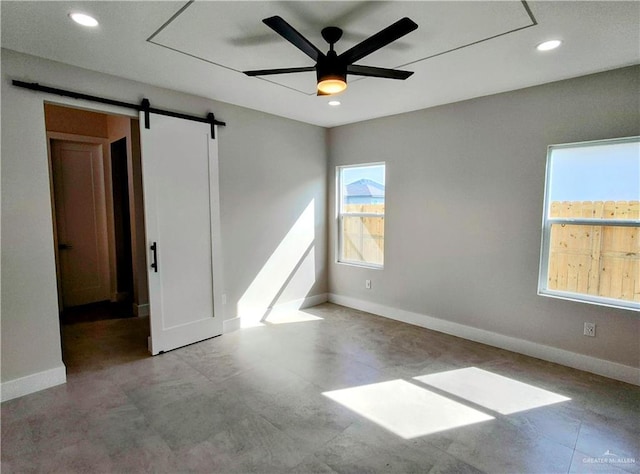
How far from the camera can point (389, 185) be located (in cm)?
445

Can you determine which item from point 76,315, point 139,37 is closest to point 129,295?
point 76,315

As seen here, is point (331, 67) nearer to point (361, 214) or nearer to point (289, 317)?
point (361, 214)

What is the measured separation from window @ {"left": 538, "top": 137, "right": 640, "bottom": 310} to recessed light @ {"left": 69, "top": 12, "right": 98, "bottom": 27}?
3890mm

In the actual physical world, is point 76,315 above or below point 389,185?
below

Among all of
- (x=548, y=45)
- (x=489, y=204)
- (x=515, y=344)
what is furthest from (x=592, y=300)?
(x=548, y=45)

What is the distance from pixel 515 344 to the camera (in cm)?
347

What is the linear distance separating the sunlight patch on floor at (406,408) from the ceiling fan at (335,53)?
7.58 ft

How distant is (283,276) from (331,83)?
120 inches

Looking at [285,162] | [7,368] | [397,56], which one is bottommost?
[7,368]

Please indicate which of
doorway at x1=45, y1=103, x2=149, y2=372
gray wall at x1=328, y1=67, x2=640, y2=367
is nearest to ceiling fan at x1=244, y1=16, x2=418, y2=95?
gray wall at x1=328, y1=67, x2=640, y2=367

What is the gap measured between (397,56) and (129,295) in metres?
5.03

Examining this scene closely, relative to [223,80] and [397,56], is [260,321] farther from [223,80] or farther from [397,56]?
[397,56]

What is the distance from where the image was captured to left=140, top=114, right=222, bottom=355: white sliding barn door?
3.31m

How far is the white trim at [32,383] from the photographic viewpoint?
257 centimetres
